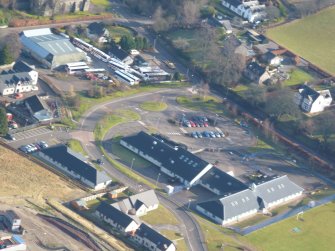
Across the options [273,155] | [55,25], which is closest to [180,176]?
[273,155]

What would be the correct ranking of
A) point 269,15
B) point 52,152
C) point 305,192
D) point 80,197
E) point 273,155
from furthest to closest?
point 269,15 < point 273,155 < point 305,192 < point 52,152 < point 80,197

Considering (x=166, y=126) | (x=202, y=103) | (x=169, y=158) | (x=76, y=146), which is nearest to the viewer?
(x=169, y=158)

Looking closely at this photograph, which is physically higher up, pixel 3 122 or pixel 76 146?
pixel 3 122

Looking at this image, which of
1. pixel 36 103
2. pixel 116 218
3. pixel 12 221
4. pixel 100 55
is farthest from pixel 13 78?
pixel 12 221

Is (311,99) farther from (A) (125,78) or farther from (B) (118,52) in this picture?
(B) (118,52)

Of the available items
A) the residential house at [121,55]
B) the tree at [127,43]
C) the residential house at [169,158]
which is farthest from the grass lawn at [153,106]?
the tree at [127,43]

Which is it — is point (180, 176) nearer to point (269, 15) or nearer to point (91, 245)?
point (91, 245)
